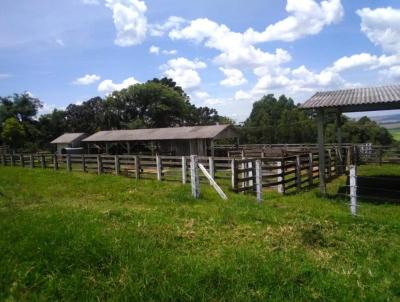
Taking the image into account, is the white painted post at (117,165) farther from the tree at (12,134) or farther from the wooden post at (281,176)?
the tree at (12,134)

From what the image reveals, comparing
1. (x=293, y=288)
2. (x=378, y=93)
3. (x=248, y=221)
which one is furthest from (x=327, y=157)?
(x=293, y=288)

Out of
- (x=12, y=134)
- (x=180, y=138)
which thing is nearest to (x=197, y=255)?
(x=180, y=138)

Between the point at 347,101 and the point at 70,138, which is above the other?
the point at 347,101

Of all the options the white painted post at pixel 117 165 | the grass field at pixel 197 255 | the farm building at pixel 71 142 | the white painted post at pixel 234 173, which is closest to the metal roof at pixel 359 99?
the white painted post at pixel 234 173

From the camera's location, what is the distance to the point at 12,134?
52594 mm

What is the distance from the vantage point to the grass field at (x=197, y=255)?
4391mm

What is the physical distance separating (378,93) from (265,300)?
11170mm

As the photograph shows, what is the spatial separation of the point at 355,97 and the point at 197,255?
32.2ft

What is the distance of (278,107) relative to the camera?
73625mm

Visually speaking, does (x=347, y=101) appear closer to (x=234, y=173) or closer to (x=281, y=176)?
(x=281, y=176)

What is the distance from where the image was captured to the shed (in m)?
12.0

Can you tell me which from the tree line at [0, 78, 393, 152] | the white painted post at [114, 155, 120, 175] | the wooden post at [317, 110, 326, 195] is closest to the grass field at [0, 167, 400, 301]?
the wooden post at [317, 110, 326, 195]

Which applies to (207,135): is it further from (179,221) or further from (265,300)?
(265,300)

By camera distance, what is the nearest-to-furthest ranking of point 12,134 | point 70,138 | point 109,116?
1. point 70,138
2. point 12,134
3. point 109,116
